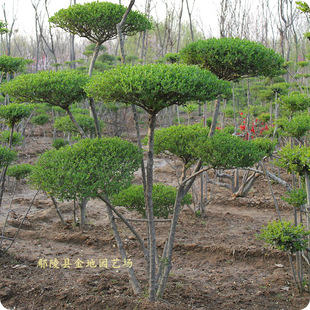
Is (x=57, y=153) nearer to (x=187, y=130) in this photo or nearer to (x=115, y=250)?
(x=187, y=130)

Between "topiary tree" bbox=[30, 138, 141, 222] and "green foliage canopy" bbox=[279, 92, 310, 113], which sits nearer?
"topiary tree" bbox=[30, 138, 141, 222]

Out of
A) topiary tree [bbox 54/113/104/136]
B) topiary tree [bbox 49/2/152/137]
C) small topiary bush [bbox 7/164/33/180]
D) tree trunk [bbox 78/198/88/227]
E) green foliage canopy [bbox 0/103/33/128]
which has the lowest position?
tree trunk [bbox 78/198/88/227]

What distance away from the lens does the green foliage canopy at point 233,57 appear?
2900 mm

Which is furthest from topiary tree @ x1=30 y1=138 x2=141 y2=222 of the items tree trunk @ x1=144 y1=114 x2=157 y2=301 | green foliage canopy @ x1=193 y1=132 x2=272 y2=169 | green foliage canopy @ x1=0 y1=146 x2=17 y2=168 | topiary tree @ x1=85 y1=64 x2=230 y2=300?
green foliage canopy @ x1=0 y1=146 x2=17 y2=168

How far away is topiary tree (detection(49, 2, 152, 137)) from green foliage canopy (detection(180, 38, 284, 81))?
0.76 metres

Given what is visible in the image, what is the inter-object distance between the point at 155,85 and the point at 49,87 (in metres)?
1.09

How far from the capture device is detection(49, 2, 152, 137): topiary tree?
331 centimetres

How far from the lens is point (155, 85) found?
2287 mm

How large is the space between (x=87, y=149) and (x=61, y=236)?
250cm

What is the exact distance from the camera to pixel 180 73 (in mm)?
2393

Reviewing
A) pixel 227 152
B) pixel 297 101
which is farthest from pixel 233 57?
pixel 297 101

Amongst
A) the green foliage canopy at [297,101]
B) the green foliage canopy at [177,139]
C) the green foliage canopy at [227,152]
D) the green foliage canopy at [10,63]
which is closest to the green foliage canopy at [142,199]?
the green foliage canopy at [177,139]

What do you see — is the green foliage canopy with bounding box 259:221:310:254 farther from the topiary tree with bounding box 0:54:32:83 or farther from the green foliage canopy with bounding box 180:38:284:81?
the topiary tree with bounding box 0:54:32:83

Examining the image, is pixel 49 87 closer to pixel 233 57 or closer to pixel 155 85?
pixel 155 85
